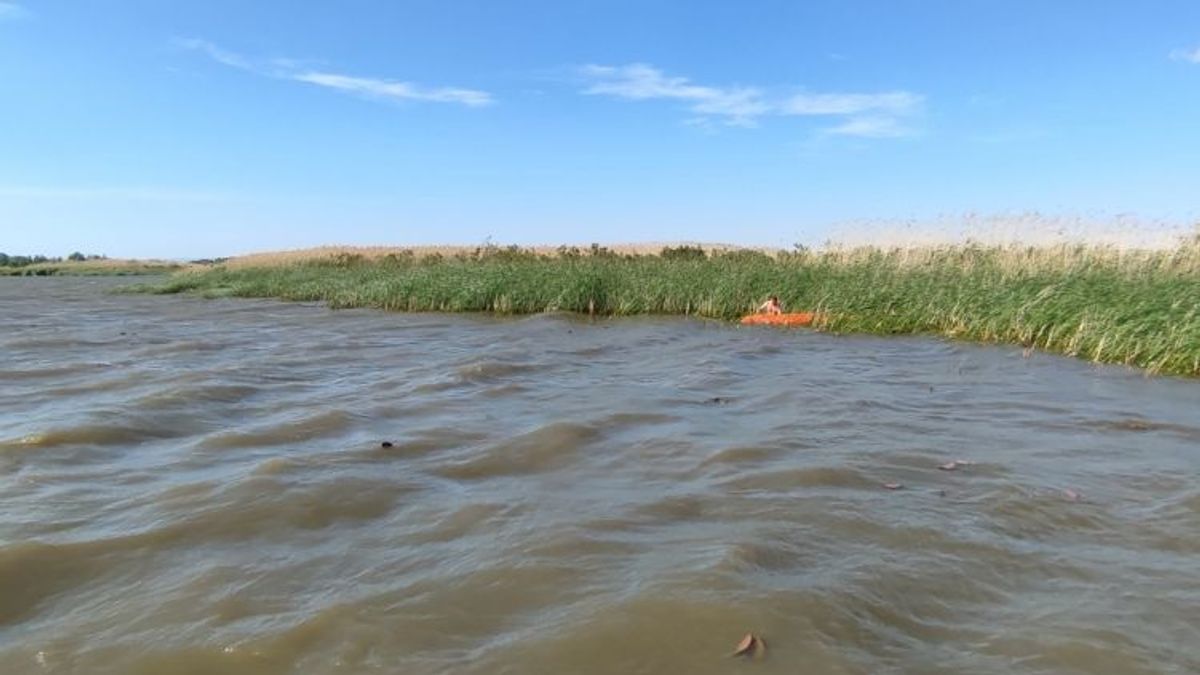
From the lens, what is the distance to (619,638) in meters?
2.88

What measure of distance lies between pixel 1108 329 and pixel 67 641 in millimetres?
11550

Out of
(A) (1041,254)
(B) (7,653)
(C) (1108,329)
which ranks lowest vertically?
(B) (7,653)

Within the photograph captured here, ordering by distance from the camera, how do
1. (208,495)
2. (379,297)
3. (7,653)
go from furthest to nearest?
(379,297), (208,495), (7,653)

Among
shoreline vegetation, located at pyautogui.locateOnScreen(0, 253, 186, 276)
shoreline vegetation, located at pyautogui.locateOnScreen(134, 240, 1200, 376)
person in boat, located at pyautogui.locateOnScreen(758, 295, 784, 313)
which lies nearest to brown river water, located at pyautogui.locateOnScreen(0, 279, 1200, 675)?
shoreline vegetation, located at pyautogui.locateOnScreen(134, 240, 1200, 376)

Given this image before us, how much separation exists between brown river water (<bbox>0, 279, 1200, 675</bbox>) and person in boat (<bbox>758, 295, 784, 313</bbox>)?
7.20 metres

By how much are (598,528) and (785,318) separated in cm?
1219

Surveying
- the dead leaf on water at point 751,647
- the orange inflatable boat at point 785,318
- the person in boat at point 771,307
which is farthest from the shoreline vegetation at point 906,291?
the dead leaf on water at point 751,647

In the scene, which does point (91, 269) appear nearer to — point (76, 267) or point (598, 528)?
point (76, 267)

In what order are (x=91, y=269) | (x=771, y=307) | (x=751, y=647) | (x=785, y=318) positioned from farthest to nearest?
1. (x=91, y=269)
2. (x=771, y=307)
3. (x=785, y=318)
4. (x=751, y=647)

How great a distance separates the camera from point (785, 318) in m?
15.6

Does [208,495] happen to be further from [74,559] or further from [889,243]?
[889,243]

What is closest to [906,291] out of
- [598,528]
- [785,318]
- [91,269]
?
[785,318]

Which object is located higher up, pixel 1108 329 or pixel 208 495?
pixel 1108 329

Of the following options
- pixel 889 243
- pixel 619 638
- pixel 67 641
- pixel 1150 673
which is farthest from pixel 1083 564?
pixel 889 243
